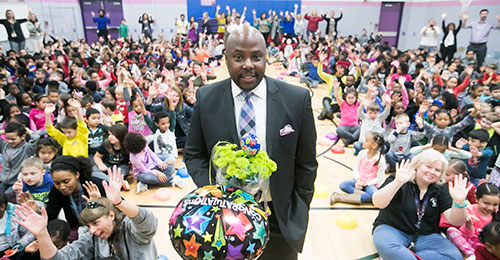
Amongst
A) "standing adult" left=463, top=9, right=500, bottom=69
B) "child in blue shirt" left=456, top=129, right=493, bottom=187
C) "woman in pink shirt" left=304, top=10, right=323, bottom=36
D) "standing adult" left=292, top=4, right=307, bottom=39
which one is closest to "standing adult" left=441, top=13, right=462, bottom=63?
"standing adult" left=463, top=9, right=500, bottom=69

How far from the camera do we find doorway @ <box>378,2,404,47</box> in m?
16.2

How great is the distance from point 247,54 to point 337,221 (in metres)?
2.55

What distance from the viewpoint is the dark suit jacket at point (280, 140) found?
1539mm

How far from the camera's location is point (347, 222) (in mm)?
3357

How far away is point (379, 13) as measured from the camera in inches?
650

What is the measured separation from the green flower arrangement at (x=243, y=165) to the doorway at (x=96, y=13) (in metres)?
16.9

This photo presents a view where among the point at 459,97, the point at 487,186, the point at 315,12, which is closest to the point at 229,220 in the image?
the point at 487,186

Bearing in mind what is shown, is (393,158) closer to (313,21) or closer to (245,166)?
(245,166)

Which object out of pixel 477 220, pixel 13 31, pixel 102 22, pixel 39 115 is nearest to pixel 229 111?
pixel 477 220

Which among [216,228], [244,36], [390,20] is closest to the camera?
[216,228]

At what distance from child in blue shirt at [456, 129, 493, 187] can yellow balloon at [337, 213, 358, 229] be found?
1.70 meters

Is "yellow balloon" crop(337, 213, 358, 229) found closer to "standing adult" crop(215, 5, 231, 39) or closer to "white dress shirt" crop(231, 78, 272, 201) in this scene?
"white dress shirt" crop(231, 78, 272, 201)

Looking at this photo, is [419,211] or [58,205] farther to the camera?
[58,205]

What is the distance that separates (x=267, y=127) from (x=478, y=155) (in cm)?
355
